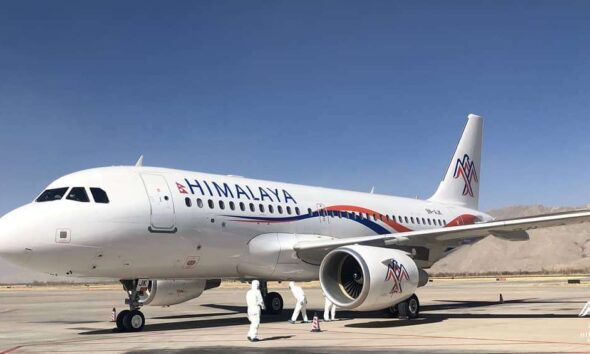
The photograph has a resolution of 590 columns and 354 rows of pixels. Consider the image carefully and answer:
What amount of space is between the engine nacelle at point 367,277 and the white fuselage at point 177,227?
2.15 metres

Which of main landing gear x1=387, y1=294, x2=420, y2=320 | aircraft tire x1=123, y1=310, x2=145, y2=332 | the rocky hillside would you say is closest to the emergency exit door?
aircraft tire x1=123, y1=310, x2=145, y2=332

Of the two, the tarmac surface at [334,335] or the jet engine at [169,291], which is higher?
the jet engine at [169,291]

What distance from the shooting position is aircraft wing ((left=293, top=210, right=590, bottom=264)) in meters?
17.7

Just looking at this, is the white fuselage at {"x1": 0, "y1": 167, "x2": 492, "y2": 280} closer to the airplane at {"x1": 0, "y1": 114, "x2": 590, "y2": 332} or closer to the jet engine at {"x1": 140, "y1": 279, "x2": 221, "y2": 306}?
the airplane at {"x1": 0, "y1": 114, "x2": 590, "y2": 332}

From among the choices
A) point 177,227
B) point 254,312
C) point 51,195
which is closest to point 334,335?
point 254,312

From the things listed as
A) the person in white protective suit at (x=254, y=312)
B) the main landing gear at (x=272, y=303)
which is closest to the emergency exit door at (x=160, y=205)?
the person in white protective suit at (x=254, y=312)

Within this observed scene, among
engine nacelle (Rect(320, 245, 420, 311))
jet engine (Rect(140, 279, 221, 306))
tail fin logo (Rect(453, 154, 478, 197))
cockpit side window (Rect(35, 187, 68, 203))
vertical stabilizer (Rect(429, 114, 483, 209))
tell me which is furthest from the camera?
tail fin logo (Rect(453, 154, 478, 197))

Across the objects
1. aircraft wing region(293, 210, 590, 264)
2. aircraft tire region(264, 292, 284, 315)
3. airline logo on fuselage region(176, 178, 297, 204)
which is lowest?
aircraft tire region(264, 292, 284, 315)

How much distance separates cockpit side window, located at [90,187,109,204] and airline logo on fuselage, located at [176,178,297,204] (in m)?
2.10

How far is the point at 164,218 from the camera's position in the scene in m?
16.4

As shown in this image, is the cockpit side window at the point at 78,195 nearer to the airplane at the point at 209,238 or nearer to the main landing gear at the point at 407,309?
the airplane at the point at 209,238

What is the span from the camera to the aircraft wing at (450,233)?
696 inches

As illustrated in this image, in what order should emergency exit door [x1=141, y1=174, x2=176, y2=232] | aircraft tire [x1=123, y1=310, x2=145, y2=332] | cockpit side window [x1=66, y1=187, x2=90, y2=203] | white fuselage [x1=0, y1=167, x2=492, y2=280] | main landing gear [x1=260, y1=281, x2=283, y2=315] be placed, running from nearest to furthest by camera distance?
white fuselage [x1=0, y1=167, x2=492, y2=280] → cockpit side window [x1=66, y1=187, x2=90, y2=203] → aircraft tire [x1=123, y1=310, x2=145, y2=332] → emergency exit door [x1=141, y1=174, x2=176, y2=232] → main landing gear [x1=260, y1=281, x2=283, y2=315]

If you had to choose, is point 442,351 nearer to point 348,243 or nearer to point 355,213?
point 348,243
